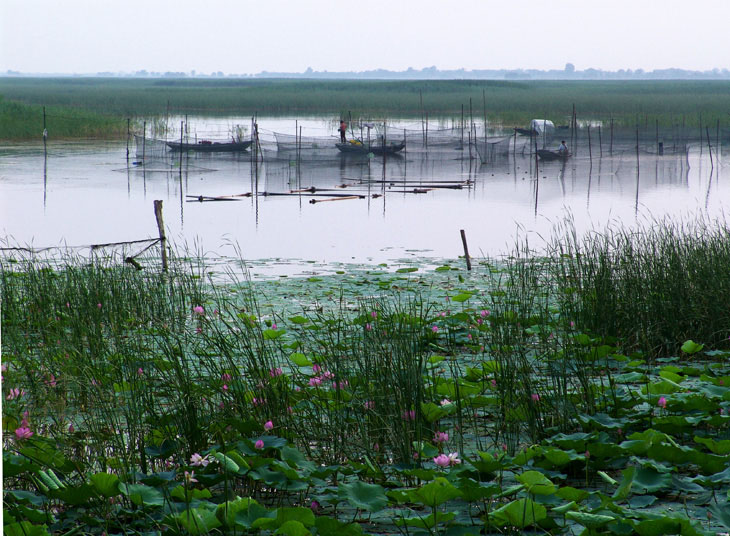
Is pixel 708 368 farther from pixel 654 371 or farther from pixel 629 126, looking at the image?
pixel 629 126

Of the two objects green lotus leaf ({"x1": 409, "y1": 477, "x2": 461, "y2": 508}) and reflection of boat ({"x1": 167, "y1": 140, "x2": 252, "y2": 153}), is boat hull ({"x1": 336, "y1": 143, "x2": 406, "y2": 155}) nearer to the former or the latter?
reflection of boat ({"x1": 167, "y1": 140, "x2": 252, "y2": 153})

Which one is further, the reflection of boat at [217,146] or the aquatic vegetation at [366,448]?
the reflection of boat at [217,146]

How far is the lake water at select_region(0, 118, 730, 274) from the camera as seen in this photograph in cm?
1207

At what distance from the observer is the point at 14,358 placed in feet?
13.2

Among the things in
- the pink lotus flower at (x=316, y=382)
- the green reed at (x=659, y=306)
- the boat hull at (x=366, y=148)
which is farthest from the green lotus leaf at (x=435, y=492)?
the boat hull at (x=366, y=148)

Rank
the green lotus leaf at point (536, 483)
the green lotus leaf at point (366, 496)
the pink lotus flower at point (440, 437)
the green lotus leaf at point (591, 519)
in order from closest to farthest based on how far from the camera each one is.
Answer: the green lotus leaf at point (591, 519), the green lotus leaf at point (366, 496), the green lotus leaf at point (536, 483), the pink lotus flower at point (440, 437)

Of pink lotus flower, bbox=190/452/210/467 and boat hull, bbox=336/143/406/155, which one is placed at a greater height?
boat hull, bbox=336/143/406/155

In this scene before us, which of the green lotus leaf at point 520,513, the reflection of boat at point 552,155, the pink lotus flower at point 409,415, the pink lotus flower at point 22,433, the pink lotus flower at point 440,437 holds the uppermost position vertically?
the reflection of boat at point 552,155

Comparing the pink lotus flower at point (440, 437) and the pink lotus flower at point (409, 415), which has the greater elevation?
the pink lotus flower at point (409, 415)

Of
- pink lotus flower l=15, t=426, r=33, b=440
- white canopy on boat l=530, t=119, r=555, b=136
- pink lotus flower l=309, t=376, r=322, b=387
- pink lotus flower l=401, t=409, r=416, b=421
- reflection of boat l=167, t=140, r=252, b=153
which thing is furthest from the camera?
white canopy on boat l=530, t=119, r=555, b=136

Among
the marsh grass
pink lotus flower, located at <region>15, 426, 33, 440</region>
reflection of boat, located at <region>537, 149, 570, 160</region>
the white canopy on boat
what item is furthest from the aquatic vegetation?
the marsh grass

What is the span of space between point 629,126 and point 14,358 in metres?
34.9

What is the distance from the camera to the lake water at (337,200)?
12.1 meters

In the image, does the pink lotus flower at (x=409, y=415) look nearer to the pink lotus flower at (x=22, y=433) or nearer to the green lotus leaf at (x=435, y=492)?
the green lotus leaf at (x=435, y=492)
